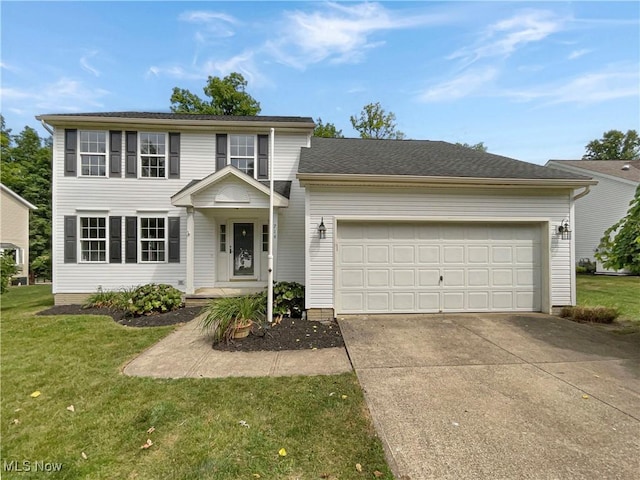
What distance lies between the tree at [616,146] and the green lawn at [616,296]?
99.8 ft

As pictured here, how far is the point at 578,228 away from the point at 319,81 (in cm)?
1872

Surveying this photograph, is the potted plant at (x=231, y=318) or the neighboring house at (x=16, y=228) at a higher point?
the neighboring house at (x=16, y=228)

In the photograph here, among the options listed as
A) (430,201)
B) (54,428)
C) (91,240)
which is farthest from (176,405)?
(91,240)

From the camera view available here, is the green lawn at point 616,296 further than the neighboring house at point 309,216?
Yes

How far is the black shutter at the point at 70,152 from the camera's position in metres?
9.59

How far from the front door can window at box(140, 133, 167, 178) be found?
3109 mm

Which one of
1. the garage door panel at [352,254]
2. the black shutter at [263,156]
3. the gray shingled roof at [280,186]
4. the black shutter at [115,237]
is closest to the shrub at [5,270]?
the black shutter at [115,237]

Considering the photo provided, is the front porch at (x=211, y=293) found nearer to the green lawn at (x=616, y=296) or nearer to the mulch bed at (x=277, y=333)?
the mulch bed at (x=277, y=333)

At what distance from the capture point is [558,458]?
2508mm

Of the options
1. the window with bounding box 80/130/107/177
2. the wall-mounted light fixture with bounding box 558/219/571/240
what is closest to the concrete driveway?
the wall-mounted light fixture with bounding box 558/219/571/240

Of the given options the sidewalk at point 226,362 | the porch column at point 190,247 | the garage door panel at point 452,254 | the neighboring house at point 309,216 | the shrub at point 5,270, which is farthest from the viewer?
the porch column at point 190,247

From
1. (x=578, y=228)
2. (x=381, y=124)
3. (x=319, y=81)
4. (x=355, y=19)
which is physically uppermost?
(x=381, y=124)

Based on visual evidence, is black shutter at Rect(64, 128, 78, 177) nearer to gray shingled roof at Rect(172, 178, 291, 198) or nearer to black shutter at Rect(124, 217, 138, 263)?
black shutter at Rect(124, 217, 138, 263)

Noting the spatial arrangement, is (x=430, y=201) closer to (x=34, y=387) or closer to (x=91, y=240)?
(x=34, y=387)
